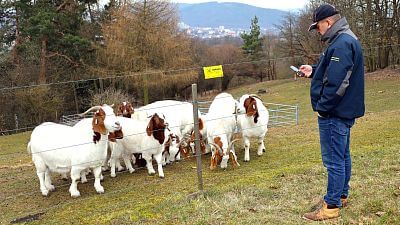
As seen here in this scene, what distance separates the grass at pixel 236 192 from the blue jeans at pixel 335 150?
352mm

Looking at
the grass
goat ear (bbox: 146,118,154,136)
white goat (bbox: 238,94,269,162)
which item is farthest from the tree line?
the grass

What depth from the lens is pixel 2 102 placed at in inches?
1161

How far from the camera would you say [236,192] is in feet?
21.6

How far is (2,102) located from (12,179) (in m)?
21.2

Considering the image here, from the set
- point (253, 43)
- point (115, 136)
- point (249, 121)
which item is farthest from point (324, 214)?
point (253, 43)

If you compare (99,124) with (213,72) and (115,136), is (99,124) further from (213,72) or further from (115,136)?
(213,72)

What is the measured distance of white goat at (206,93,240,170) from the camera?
9.73m

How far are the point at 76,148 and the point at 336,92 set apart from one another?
556cm

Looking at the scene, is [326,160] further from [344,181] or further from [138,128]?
[138,128]

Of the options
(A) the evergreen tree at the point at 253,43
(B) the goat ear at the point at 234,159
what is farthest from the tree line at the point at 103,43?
(A) the evergreen tree at the point at 253,43

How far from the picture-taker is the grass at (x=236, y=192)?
5363mm

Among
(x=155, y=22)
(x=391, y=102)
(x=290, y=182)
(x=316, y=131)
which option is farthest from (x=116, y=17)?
(x=290, y=182)

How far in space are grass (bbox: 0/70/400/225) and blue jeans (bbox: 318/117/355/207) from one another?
13.9 inches

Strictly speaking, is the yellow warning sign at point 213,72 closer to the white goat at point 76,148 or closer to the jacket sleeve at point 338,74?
the white goat at point 76,148
